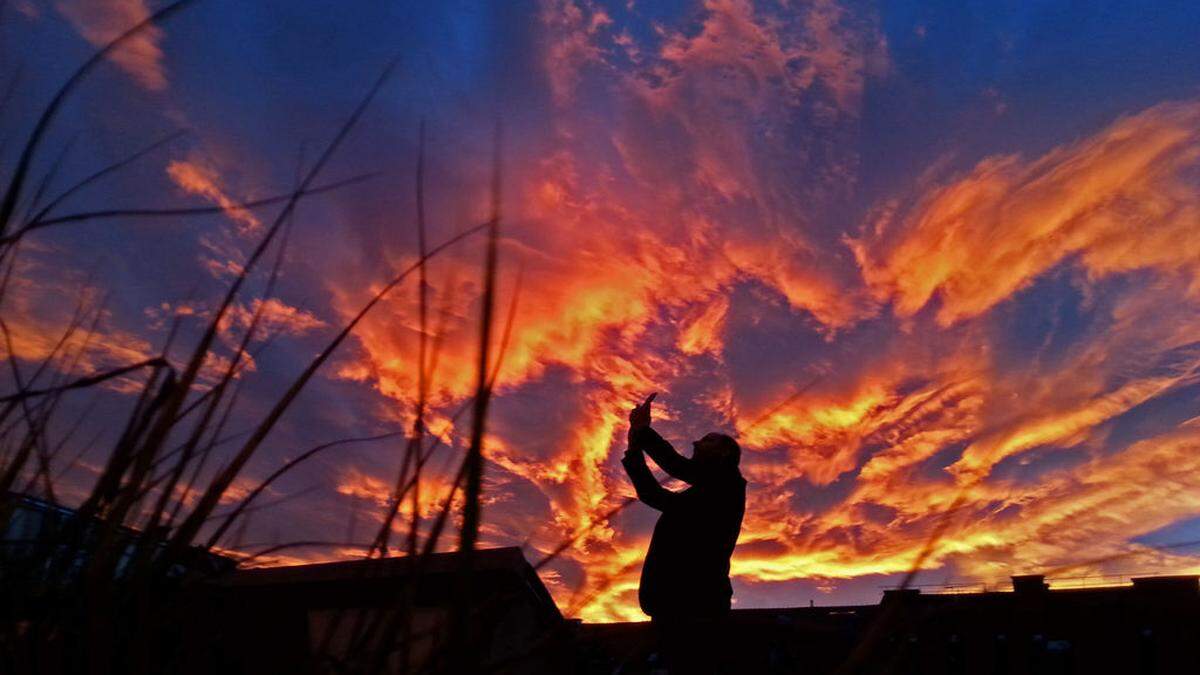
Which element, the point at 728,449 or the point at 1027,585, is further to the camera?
the point at 728,449

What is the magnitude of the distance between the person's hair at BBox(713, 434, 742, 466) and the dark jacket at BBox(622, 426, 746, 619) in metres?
0.05

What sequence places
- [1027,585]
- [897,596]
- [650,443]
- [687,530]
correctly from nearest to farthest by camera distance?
[897,596] → [1027,585] → [687,530] → [650,443]

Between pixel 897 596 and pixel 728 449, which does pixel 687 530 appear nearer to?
pixel 728 449

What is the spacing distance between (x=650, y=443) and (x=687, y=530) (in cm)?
62

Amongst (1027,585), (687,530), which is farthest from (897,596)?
(687,530)

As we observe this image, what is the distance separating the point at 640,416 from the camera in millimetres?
5242

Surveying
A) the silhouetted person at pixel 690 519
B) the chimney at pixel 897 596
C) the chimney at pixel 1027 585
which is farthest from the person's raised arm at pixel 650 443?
the chimney at pixel 897 596

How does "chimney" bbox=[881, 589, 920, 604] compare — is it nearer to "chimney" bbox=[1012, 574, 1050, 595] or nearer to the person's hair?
"chimney" bbox=[1012, 574, 1050, 595]

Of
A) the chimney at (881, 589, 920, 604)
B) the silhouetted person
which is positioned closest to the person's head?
the silhouetted person

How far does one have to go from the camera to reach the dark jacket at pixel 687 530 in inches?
193

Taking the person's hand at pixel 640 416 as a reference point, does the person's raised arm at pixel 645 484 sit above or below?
below

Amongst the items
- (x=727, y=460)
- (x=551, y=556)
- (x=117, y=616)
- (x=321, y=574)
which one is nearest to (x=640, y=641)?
(x=551, y=556)

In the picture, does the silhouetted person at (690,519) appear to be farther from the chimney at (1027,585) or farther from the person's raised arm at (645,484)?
the chimney at (1027,585)

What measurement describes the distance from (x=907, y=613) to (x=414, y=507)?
0.47 meters
